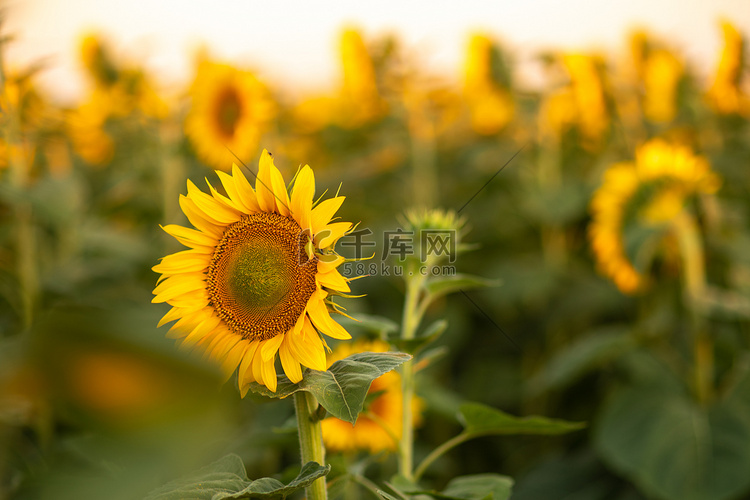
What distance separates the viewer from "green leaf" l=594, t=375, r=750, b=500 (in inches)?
64.4

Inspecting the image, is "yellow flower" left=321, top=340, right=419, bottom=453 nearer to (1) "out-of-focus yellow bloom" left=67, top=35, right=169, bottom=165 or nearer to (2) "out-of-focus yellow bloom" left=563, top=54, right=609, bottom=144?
(1) "out-of-focus yellow bloom" left=67, top=35, right=169, bottom=165

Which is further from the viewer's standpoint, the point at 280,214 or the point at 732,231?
the point at 732,231

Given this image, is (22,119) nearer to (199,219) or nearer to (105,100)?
(199,219)

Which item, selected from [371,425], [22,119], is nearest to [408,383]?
[371,425]

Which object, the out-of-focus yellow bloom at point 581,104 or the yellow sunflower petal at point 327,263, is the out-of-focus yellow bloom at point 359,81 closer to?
the out-of-focus yellow bloom at point 581,104

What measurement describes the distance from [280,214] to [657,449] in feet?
5.18

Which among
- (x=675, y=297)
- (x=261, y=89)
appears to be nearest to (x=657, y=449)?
(x=675, y=297)

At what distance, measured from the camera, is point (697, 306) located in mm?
1937

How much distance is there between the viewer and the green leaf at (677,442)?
64.4 inches

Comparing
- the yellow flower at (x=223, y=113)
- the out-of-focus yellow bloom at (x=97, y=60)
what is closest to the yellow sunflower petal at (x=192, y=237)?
the yellow flower at (x=223, y=113)

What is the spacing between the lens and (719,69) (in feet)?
8.97

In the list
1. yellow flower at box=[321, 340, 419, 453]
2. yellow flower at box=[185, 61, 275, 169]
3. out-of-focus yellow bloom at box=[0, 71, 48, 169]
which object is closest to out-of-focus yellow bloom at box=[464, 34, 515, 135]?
yellow flower at box=[185, 61, 275, 169]

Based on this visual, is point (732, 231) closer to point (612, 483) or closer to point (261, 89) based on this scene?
point (612, 483)

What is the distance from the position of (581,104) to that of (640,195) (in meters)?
1.12
